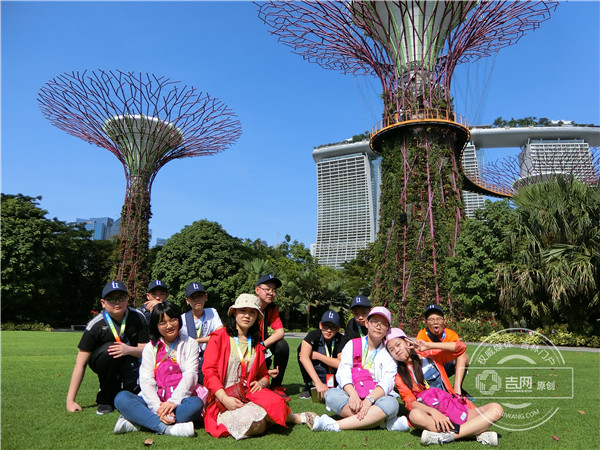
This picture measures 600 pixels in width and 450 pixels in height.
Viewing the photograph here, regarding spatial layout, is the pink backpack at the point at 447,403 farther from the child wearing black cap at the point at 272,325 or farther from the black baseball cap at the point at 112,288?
the black baseball cap at the point at 112,288

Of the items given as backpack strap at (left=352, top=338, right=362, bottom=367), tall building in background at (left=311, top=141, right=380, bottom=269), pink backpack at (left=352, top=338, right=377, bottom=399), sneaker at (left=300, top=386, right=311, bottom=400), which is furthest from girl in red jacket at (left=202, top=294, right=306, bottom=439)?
tall building in background at (left=311, top=141, right=380, bottom=269)

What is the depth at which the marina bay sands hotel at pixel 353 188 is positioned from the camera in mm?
81000

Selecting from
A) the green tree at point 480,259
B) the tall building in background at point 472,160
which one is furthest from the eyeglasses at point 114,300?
the tall building in background at point 472,160

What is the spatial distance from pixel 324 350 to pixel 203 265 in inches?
937

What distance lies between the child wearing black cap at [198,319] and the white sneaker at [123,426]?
127 cm

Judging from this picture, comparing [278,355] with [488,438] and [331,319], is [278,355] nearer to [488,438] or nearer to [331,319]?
[331,319]

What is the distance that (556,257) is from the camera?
15406mm

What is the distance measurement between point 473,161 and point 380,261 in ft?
215

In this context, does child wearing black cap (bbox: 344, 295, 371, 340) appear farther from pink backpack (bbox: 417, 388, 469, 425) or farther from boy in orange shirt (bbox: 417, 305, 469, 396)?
pink backpack (bbox: 417, 388, 469, 425)

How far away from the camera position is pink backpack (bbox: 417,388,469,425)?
12.4 ft

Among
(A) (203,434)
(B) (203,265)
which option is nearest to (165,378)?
(A) (203,434)

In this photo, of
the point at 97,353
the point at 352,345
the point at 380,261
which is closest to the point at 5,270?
the point at 380,261

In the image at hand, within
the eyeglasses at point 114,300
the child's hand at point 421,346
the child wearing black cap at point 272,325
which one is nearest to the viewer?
the child's hand at point 421,346

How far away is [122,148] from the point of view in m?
25.2
